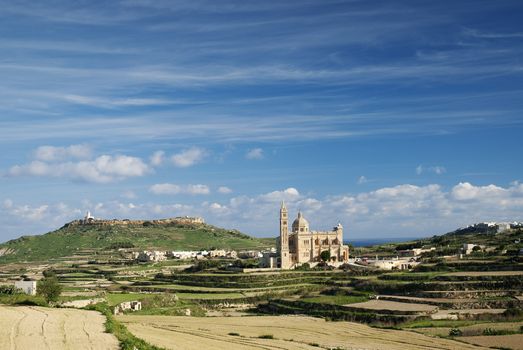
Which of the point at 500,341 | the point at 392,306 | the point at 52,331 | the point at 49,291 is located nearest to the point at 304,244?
the point at 392,306

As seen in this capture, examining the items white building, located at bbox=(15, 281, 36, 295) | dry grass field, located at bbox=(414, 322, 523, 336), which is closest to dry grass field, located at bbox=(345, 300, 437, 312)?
dry grass field, located at bbox=(414, 322, 523, 336)

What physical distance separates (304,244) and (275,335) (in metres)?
58.0

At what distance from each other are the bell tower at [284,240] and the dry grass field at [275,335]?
41.3 m

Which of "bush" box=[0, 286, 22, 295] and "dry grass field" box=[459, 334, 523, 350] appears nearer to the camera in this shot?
"dry grass field" box=[459, 334, 523, 350]

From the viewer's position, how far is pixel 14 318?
129ft

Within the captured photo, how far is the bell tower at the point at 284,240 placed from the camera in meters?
99.5

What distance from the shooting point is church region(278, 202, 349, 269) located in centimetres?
10125

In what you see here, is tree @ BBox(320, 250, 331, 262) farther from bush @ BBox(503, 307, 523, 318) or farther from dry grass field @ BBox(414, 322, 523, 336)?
dry grass field @ BBox(414, 322, 523, 336)

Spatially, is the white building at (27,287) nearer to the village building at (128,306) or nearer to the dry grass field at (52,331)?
the village building at (128,306)

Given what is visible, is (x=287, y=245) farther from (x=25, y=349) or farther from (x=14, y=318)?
(x=25, y=349)

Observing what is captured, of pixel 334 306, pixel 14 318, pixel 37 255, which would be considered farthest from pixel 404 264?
pixel 37 255

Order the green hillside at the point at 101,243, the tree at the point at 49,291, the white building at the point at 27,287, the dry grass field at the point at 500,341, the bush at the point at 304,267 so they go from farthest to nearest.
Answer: the green hillside at the point at 101,243 < the bush at the point at 304,267 < the white building at the point at 27,287 < the tree at the point at 49,291 < the dry grass field at the point at 500,341

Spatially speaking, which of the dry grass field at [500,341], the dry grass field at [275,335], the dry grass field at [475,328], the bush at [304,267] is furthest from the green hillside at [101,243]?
the dry grass field at [500,341]

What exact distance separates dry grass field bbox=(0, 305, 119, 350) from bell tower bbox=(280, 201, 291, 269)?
56055 mm
